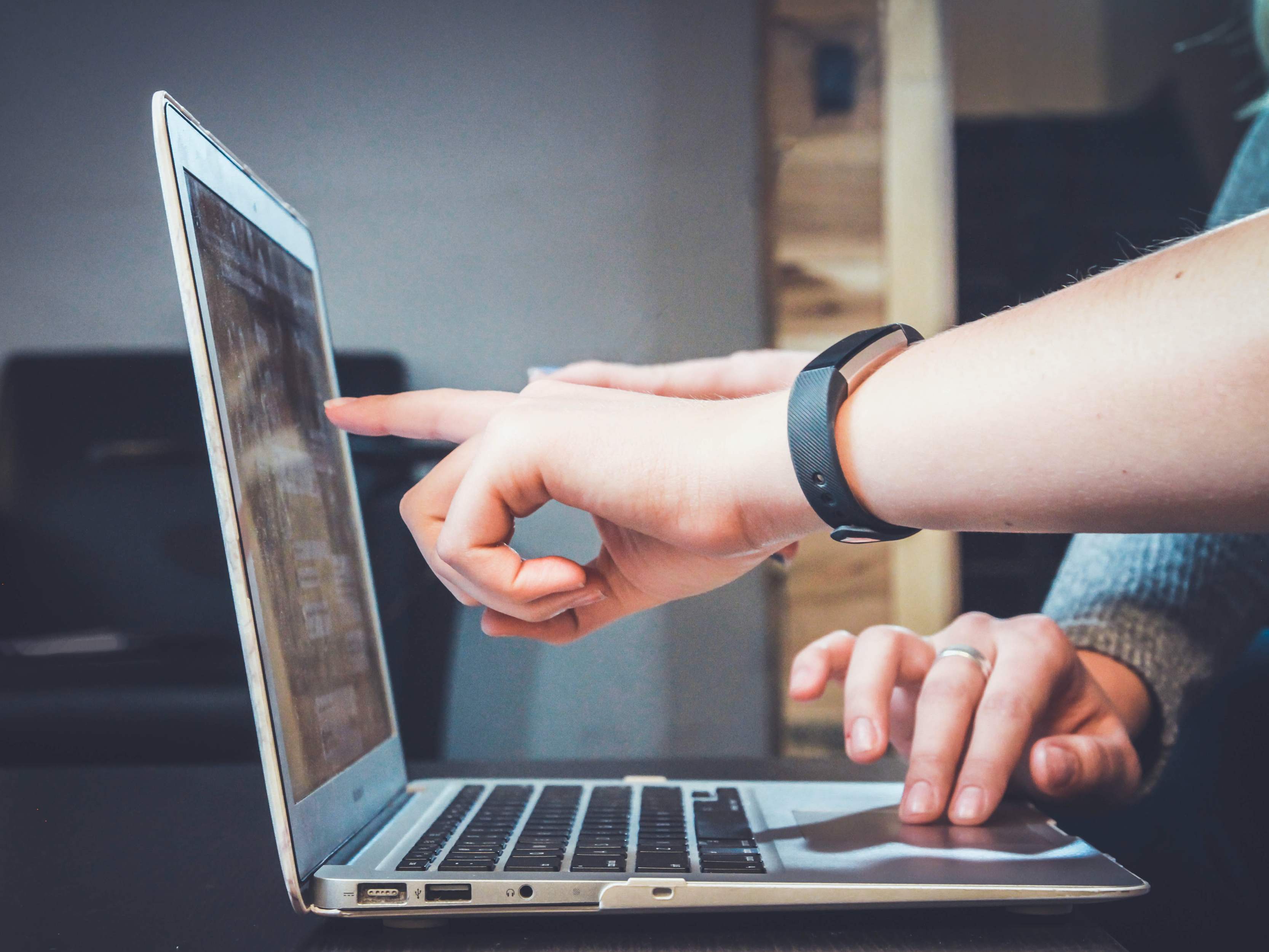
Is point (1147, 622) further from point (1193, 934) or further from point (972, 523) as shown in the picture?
point (972, 523)

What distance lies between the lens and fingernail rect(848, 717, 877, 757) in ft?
1.56

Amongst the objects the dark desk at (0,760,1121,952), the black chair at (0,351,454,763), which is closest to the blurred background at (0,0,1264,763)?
the black chair at (0,351,454,763)

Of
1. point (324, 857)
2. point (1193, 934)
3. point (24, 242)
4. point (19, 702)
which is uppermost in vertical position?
point (24, 242)

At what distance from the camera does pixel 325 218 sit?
4.55 ft

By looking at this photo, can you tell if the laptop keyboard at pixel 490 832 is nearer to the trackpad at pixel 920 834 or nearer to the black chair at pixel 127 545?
the trackpad at pixel 920 834

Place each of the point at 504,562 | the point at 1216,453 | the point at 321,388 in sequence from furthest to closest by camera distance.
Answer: the point at 321,388
the point at 504,562
the point at 1216,453

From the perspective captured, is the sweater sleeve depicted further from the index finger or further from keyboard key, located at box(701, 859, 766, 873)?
the index finger

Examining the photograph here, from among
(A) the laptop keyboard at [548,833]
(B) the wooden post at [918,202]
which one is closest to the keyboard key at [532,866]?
(A) the laptop keyboard at [548,833]

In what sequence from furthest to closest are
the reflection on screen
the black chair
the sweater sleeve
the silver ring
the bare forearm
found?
the black chair → the sweater sleeve → the silver ring → the reflection on screen → the bare forearm

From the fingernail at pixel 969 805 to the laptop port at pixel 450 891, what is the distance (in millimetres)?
272

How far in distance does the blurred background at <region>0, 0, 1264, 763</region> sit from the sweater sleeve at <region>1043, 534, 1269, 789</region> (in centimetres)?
76

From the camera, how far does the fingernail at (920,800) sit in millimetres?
477

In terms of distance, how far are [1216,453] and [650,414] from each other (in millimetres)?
248

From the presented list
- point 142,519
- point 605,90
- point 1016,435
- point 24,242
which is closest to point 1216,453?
point 1016,435
